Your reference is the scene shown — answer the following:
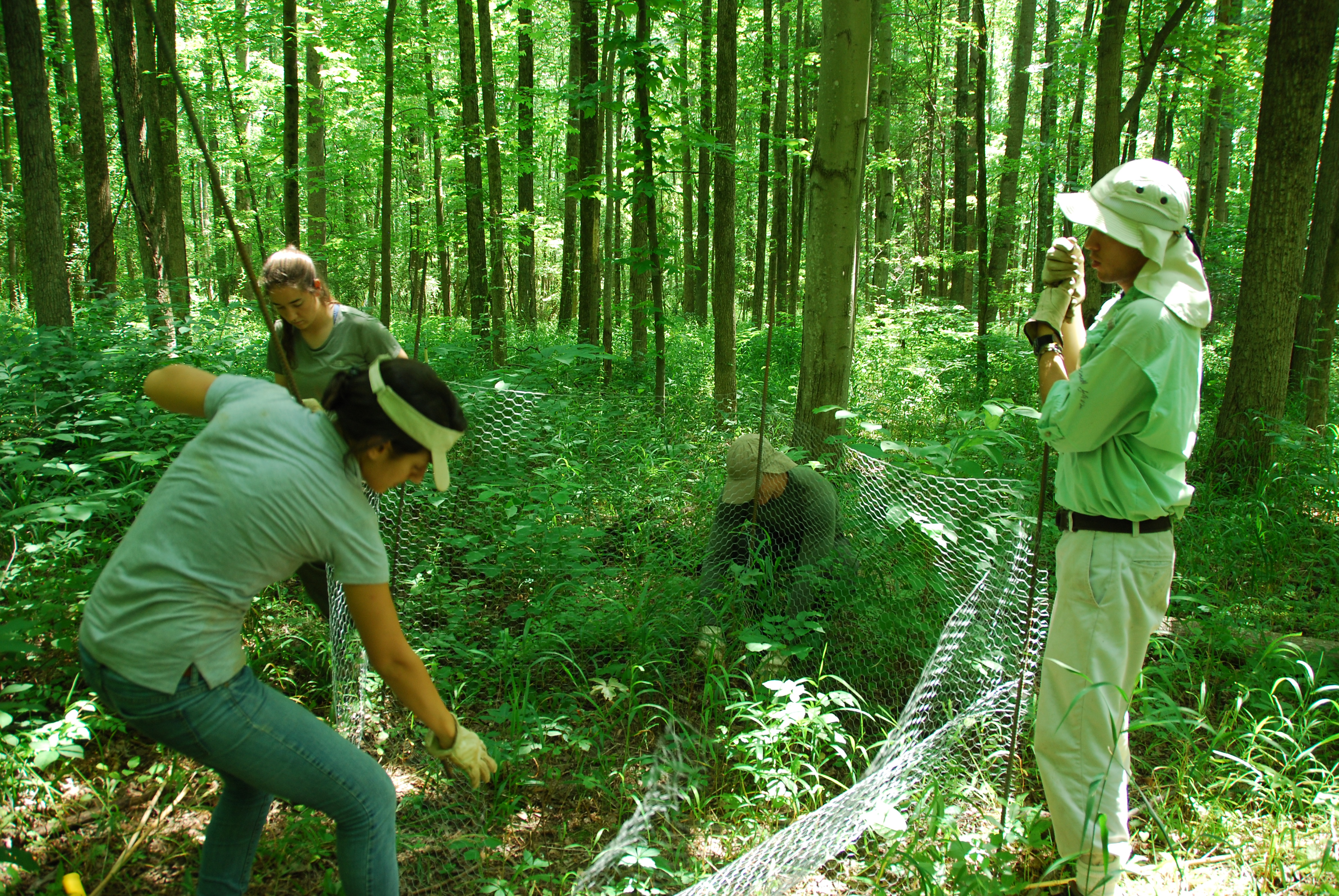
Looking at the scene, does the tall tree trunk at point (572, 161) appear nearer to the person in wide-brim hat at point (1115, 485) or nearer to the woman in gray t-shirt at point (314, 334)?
the woman in gray t-shirt at point (314, 334)

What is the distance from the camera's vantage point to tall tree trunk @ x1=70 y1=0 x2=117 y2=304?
25.6ft

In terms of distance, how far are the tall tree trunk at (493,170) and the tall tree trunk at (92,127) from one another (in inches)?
159

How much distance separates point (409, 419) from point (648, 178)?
15.7 feet

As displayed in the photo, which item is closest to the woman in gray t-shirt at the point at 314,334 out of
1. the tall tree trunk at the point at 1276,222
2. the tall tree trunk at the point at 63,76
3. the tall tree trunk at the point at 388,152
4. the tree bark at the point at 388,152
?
the tree bark at the point at 388,152

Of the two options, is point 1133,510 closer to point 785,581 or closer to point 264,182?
point 785,581

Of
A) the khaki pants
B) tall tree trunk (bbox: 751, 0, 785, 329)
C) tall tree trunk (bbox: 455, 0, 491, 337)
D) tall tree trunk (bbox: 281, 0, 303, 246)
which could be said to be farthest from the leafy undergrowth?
tall tree trunk (bbox: 751, 0, 785, 329)

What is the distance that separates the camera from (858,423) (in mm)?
6254

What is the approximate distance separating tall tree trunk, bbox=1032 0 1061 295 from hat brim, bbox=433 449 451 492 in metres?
10.0

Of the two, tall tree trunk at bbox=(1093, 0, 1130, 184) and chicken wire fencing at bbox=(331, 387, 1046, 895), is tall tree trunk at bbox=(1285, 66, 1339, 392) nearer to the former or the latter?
tall tree trunk at bbox=(1093, 0, 1130, 184)

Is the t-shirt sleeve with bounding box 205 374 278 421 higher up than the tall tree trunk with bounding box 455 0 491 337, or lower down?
lower down

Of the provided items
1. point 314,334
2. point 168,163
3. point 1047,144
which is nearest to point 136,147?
point 168,163

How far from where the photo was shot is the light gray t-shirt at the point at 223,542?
160cm

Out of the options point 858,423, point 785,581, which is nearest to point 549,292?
point 858,423

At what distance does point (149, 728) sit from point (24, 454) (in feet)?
12.0
